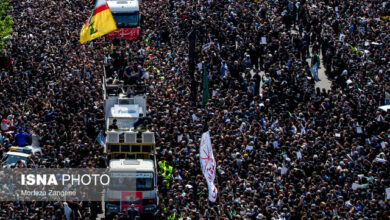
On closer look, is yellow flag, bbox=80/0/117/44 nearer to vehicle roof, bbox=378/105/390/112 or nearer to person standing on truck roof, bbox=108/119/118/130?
person standing on truck roof, bbox=108/119/118/130

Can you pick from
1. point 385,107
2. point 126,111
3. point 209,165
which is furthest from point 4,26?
point 209,165

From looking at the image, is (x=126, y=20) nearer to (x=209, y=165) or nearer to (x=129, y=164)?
(x=129, y=164)

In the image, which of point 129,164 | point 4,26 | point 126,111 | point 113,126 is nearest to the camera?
point 129,164

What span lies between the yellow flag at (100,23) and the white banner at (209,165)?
9015 mm

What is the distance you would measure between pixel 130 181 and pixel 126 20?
62.2 feet

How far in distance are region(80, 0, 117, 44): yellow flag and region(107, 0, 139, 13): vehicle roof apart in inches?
484

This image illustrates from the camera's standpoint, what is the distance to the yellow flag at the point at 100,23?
33750 millimetres

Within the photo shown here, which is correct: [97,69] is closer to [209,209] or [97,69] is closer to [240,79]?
[240,79]

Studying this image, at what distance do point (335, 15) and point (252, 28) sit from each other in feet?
17.4

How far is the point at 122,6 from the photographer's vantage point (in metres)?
46.5

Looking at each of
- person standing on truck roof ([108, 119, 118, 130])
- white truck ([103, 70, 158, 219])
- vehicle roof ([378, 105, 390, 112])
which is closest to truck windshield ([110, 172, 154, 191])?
white truck ([103, 70, 158, 219])

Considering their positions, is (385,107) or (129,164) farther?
(385,107)

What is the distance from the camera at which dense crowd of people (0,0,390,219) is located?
1086 inches

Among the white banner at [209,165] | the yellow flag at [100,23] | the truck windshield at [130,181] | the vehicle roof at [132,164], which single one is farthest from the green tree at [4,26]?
the white banner at [209,165]
